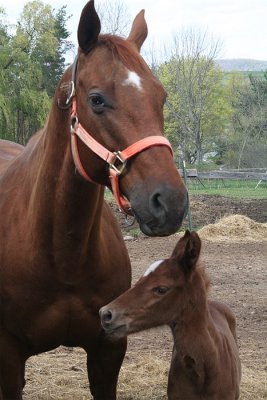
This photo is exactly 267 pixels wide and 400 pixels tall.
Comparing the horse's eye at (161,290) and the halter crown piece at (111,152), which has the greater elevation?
the halter crown piece at (111,152)

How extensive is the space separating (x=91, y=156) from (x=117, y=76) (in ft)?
1.05

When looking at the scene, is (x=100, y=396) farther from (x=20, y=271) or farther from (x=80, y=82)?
(x=80, y=82)

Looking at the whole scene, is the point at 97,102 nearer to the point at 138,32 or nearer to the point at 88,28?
the point at 88,28

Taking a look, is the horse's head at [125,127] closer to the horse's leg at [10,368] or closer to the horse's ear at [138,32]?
the horse's ear at [138,32]

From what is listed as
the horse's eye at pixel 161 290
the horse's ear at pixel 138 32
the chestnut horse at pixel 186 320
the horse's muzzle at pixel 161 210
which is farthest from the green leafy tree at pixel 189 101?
the horse's muzzle at pixel 161 210

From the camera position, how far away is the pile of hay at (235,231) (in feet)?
39.6

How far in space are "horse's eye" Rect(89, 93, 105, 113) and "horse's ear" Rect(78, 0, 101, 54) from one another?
→ 23 centimetres

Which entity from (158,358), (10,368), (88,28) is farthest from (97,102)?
(158,358)

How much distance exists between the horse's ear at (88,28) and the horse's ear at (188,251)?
1.18 m

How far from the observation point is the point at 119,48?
2.44 m

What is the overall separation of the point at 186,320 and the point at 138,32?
150 centimetres

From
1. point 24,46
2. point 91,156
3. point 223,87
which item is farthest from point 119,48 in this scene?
point 223,87

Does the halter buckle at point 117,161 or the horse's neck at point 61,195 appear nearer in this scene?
the halter buckle at point 117,161

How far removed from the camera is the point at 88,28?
95.1 inches
